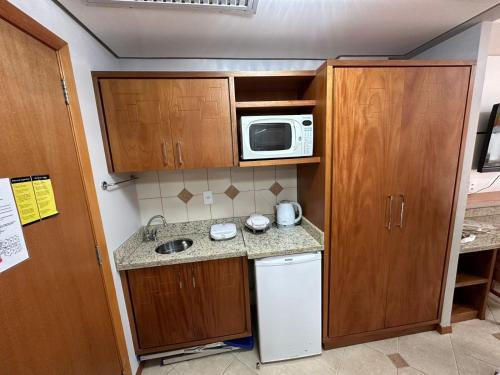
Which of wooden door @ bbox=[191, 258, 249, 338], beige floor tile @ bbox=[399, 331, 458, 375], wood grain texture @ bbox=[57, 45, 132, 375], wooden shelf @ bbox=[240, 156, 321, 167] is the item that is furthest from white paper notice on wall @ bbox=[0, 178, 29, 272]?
beige floor tile @ bbox=[399, 331, 458, 375]

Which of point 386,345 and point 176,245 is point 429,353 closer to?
point 386,345

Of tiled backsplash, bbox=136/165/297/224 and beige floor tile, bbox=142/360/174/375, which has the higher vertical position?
tiled backsplash, bbox=136/165/297/224

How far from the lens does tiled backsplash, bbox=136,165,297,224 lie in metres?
1.76

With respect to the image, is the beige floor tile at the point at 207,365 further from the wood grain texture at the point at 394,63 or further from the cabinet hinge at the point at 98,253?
the wood grain texture at the point at 394,63

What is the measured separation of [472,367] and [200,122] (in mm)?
2483

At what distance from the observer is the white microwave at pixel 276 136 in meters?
1.35

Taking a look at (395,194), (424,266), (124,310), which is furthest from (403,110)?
(124,310)

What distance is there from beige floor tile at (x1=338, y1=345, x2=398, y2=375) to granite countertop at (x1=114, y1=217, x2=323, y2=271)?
0.89m

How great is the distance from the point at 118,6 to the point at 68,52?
0.33 meters

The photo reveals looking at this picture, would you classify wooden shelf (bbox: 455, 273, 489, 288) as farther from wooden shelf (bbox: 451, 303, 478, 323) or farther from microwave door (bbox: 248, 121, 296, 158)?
microwave door (bbox: 248, 121, 296, 158)

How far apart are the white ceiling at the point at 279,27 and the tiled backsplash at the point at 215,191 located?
36.5 inches

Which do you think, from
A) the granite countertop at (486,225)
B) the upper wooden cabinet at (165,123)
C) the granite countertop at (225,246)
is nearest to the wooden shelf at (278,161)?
the upper wooden cabinet at (165,123)

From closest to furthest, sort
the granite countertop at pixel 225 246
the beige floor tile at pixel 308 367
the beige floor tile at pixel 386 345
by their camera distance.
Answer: the granite countertop at pixel 225 246 → the beige floor tile at pixel 308 367 → the beige floor tile at pixel 386 345

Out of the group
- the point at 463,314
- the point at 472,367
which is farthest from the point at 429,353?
the point at 463,314
